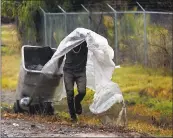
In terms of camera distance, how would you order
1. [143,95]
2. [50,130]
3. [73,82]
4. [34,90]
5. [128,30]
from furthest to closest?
[128,30] → [143,95] → [34,90] → [73,82] → [50,130]

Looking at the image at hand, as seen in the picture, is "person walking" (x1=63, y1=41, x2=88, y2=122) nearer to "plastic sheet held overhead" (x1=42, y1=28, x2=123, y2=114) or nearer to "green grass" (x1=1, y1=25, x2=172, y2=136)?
"plastic sheet held overhead" (x1=42, y1=28, x2=123, y2=114)

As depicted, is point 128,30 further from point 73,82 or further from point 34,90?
point 73,82

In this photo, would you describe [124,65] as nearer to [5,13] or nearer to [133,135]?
[5,13]

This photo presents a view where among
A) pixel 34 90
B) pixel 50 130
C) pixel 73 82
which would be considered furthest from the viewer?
pixel 34 90

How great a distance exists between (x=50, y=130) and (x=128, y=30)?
989 centimetres

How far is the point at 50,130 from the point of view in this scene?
8.69m

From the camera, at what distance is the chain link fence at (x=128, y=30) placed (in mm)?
16203

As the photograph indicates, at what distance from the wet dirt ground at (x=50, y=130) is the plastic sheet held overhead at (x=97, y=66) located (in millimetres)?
733

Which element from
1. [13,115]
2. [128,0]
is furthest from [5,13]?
[13,115]

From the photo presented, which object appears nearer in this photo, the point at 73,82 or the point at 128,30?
the point at 73,82

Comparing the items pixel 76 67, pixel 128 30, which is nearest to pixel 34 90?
pixel 76 67

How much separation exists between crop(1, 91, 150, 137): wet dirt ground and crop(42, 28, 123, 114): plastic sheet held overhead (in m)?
0.73

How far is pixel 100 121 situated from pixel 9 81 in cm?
805

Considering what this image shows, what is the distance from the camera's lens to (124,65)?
57.7 feet
